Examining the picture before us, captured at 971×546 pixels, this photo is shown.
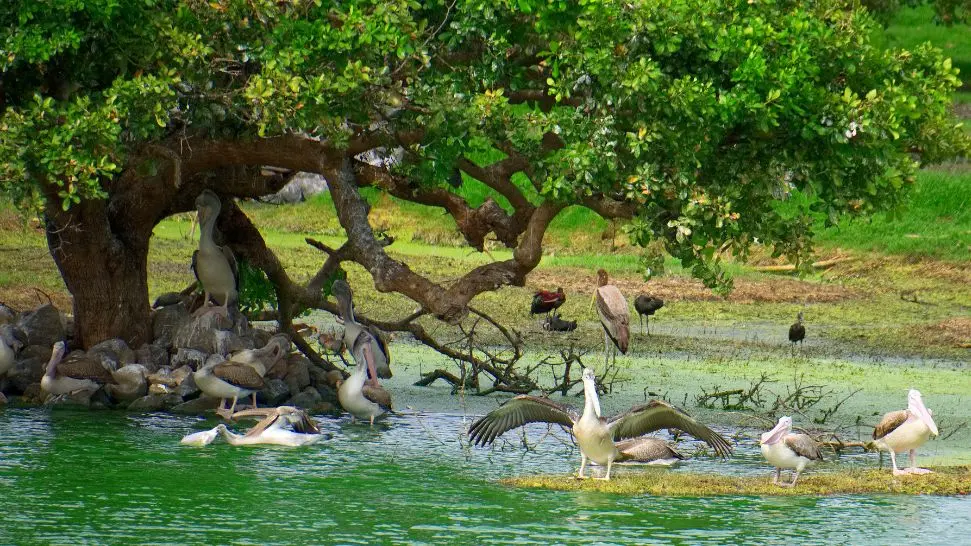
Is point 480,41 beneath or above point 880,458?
above

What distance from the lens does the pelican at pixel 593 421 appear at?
33.3 ft

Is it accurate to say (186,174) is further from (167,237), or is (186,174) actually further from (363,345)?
(167,237)

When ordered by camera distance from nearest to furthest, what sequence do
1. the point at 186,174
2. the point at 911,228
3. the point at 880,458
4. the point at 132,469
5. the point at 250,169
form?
1. the point at 132,469
2. the point at 880,458
3. the point at 186,174
4. the point at 250,169
5. the point at 911,228

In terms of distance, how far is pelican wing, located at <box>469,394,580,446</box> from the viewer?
10539mm

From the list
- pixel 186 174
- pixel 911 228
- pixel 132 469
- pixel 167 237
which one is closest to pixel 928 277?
pixel 911 228

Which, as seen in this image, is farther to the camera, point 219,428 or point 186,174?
point 186,174

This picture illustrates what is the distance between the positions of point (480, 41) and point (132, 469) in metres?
4.05

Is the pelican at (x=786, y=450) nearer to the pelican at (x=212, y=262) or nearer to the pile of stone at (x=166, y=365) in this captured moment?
the pile of stone at (x=166, y=365)

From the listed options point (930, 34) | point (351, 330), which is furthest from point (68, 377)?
point (930, 34)

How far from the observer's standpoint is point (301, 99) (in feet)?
36.2

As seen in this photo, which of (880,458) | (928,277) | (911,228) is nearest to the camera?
(880,458)

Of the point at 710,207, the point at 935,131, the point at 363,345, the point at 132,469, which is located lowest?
the point at 132,469

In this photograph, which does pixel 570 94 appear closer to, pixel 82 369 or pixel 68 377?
pixel 82 369

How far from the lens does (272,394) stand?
13.7 metres
